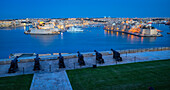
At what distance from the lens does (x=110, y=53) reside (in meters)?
12.8

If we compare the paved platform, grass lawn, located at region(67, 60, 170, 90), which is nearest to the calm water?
the paved platform

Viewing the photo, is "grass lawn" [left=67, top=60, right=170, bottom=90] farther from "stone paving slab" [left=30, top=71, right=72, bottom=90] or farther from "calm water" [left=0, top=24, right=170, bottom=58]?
"calm water" [left=0, top=24, right=170, bottom=58]

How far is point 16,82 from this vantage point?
7.35 metres

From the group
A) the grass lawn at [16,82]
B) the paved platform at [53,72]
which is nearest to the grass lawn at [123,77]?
the paved platform at [53,72]

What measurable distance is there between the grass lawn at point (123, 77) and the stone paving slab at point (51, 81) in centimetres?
31

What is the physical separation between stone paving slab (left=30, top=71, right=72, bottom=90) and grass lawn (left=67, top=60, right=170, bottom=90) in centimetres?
31

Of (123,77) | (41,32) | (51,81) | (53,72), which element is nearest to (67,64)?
(53,72)

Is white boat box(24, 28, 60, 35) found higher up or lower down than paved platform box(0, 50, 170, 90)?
higher up

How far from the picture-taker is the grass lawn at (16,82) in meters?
6.82

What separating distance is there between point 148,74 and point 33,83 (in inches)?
229

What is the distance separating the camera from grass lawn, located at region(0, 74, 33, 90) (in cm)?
682

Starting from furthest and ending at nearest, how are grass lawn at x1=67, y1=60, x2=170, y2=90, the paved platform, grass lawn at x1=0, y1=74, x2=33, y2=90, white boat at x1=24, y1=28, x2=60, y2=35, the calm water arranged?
white boat at x1=24, y1=28, x2=60, y2=35
the calm water
the paved platform
grass lawn at x1=67, y1=60, x2=170, y2=90
grass lawn at x1=0, y1=74, x2=33, y2=90

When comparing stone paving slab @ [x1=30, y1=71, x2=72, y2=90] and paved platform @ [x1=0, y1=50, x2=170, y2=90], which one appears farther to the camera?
paved platform @ [x1=0, y1=50, x2=170, y2=90]

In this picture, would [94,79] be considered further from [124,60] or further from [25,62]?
[25,62]
